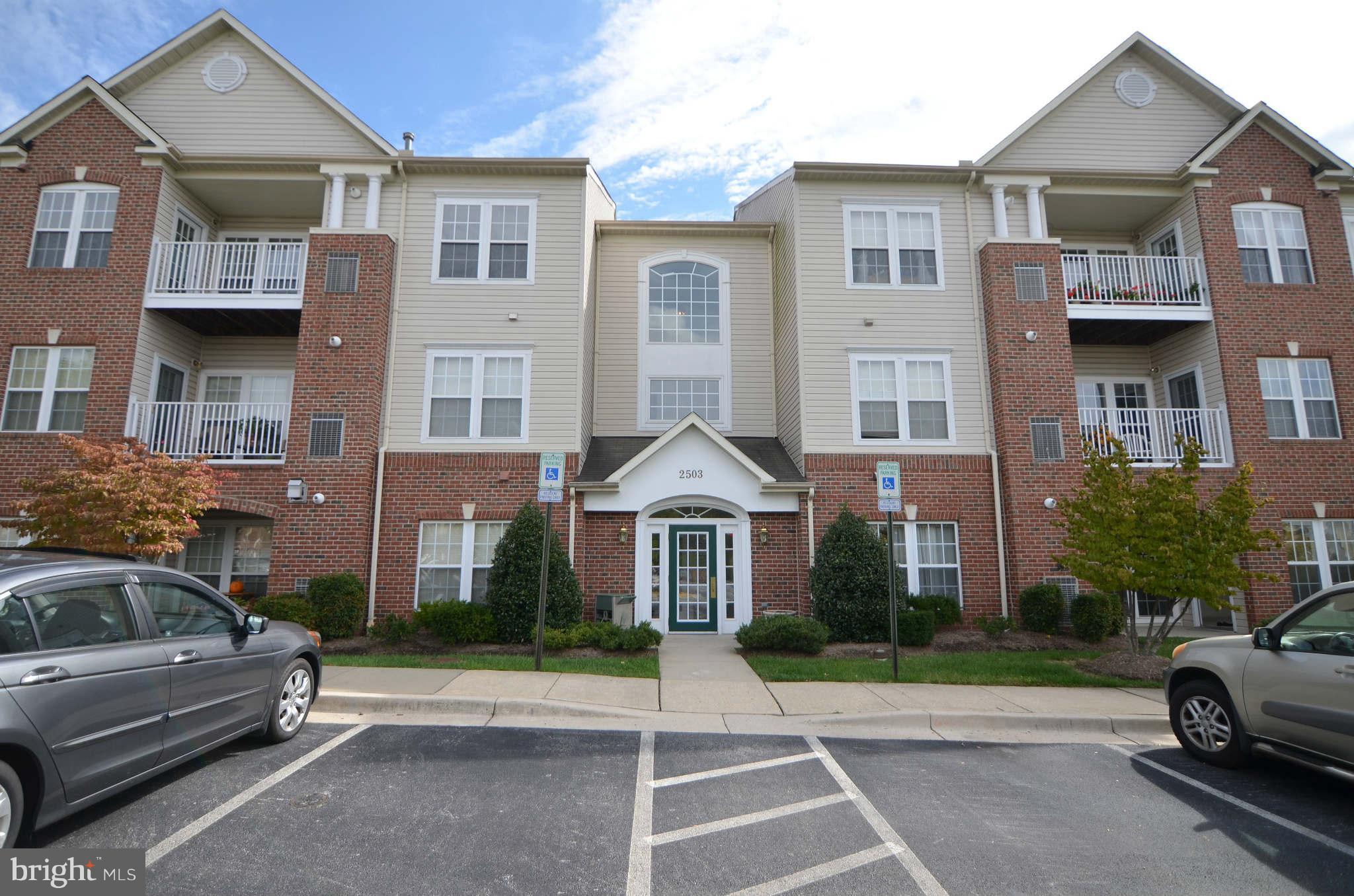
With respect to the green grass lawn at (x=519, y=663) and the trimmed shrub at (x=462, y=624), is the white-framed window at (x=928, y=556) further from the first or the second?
the trimmed shrub at (x=462, y=624)

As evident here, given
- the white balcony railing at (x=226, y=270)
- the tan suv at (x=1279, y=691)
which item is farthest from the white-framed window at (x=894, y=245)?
the white balcony railing at (x=226, y=270)

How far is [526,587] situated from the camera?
38.1 feet

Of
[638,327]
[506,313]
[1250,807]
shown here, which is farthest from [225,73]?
[1250,807]

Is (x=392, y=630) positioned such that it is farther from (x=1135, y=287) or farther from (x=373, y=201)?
(x=1135, y=287)

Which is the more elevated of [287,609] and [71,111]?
[71,111]

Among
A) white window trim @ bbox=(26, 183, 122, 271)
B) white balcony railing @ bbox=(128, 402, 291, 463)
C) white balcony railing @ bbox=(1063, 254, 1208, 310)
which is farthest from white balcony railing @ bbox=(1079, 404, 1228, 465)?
white window trim @ bbox=(26, 183, 122, 271)

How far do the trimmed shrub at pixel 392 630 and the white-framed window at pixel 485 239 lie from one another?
7029mm

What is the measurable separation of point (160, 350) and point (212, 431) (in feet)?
7.09

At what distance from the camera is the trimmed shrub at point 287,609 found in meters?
11.5

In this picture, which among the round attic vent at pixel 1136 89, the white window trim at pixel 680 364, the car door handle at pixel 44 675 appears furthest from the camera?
the white window trim at pixel 680 364

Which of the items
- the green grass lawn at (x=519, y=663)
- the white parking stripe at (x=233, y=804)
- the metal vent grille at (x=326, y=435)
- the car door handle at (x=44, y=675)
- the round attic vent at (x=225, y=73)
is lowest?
the white parking stripe at (x=233, y=804)

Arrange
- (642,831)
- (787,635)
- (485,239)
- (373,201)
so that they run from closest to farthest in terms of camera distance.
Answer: (642,831), (787,635), (373,201), (485,239)

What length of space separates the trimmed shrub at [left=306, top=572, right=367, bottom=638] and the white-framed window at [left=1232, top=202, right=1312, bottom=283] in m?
19.2

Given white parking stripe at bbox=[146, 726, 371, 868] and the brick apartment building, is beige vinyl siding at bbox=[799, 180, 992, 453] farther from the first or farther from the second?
white parking stripe at bbox=[146, 726, 371, 868]
